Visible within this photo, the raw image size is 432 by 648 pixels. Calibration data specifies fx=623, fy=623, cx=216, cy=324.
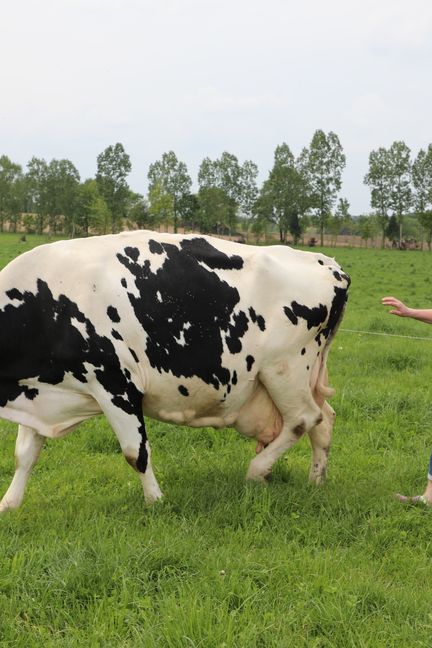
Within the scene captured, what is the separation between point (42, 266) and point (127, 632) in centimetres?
275

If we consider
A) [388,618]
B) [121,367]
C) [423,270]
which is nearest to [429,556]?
[388,618]

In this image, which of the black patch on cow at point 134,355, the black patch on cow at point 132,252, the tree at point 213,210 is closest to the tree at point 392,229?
the tree at point 213,210

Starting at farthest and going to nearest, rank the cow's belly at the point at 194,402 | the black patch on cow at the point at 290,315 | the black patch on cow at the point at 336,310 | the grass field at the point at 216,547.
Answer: the black patch on cow at the point at 336,310
the black patch on cow at the point at 290,315
the cow's belly at the point at 194,402
the grass field at the point at 216,547

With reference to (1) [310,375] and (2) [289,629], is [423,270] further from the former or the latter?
(2) [289,629]

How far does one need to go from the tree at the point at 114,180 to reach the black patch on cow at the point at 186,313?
65729 millimetres

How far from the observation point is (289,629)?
3.21m

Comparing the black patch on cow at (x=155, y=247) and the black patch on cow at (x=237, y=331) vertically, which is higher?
the black patch on cow at (x=155, y=247)

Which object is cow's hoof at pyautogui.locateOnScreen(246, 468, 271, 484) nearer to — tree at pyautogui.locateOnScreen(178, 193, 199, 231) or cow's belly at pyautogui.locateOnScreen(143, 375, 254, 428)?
cow's belly at pyautogui.locateOnScreen(143, 375, 254, 428)

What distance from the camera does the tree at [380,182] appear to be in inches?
3036

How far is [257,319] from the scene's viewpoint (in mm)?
5047

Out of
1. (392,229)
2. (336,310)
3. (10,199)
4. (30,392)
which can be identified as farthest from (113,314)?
(10,199)

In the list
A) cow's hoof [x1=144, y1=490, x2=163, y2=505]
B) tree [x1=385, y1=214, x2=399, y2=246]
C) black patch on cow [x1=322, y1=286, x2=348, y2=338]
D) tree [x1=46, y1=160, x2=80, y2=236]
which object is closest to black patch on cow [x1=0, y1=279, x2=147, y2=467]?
cow's hoof [x1=144, y1=490, x2=163, y2=505]

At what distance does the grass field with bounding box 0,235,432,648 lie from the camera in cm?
323

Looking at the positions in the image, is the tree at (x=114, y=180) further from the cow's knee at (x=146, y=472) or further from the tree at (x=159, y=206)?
the cow's knee at (x=146, y=472)
